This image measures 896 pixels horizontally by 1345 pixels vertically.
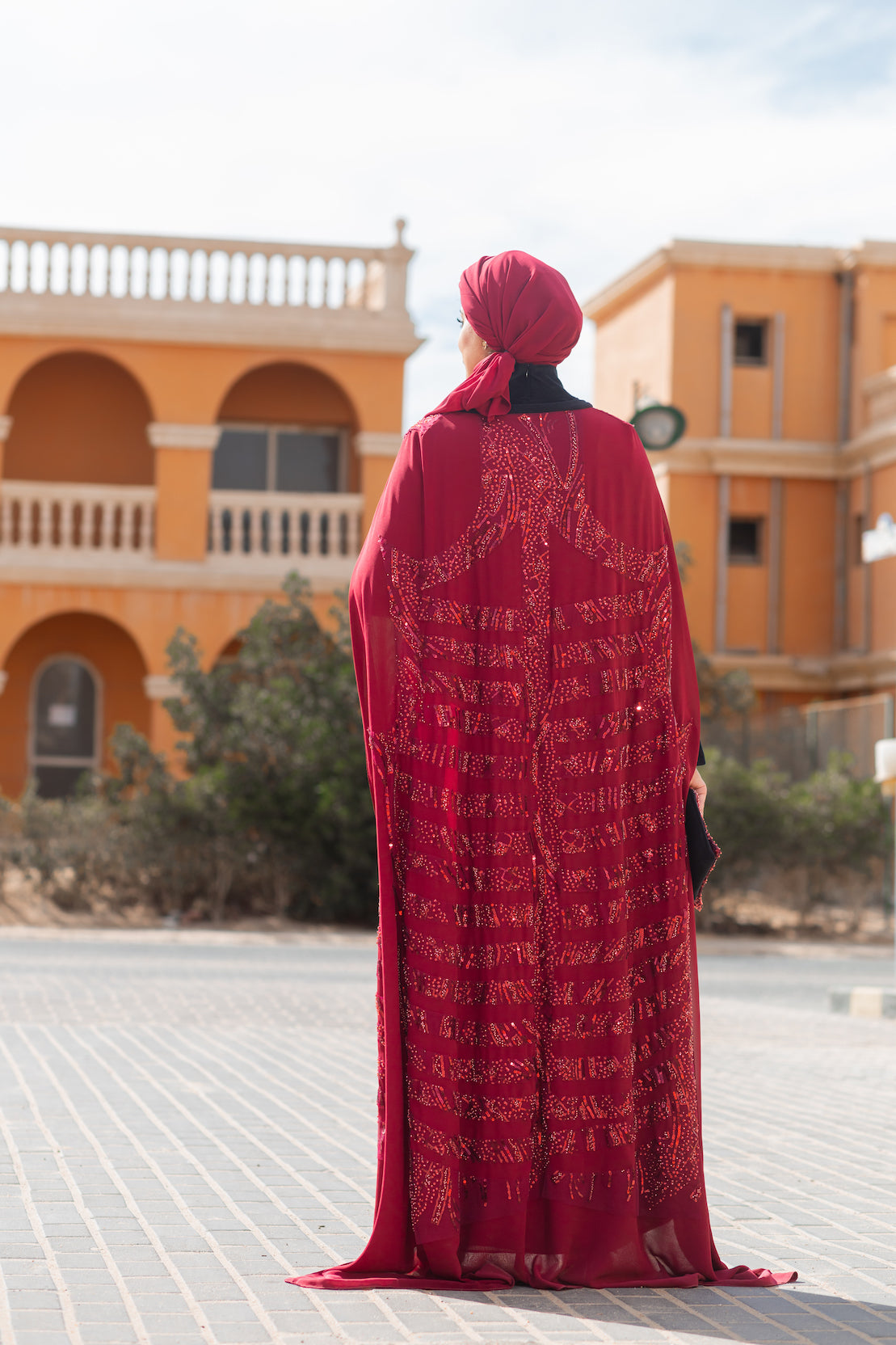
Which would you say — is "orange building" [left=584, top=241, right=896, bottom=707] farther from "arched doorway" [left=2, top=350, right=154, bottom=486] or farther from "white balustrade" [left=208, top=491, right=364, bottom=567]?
"arched doorway" [left=2, top=350, right=154, bottom=486]

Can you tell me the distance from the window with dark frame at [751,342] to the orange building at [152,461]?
20.0 ft

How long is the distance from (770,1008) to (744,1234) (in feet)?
21.1

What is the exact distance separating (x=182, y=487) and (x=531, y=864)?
709 inches

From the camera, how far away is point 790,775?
20062 mm

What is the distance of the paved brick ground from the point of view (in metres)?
3.62

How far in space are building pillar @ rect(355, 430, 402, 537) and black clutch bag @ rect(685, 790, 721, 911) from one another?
704 inches

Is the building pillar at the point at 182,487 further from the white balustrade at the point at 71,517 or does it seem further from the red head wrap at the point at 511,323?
the red head wrap at the point at 511,323

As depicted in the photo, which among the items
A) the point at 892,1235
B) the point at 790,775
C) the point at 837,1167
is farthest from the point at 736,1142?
the point at 790,775

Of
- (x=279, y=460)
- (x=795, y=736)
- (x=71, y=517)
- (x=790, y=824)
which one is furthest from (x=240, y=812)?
(x=279, y=460)

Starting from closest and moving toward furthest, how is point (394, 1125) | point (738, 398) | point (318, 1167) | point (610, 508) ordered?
point (394, 1125), point (610, 508), point (318, 1167), point (738, 398)

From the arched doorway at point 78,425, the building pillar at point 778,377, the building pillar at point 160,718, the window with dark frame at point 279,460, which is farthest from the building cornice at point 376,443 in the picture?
the building pillar at point 778,377

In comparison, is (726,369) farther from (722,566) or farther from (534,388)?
(534,388)

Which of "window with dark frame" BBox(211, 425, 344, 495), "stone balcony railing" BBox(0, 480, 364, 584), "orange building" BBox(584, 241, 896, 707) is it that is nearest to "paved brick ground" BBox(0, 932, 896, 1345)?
"stone balcony railing" BBox(0, 480, 364, 584)

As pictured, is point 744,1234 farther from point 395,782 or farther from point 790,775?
point 790,775
